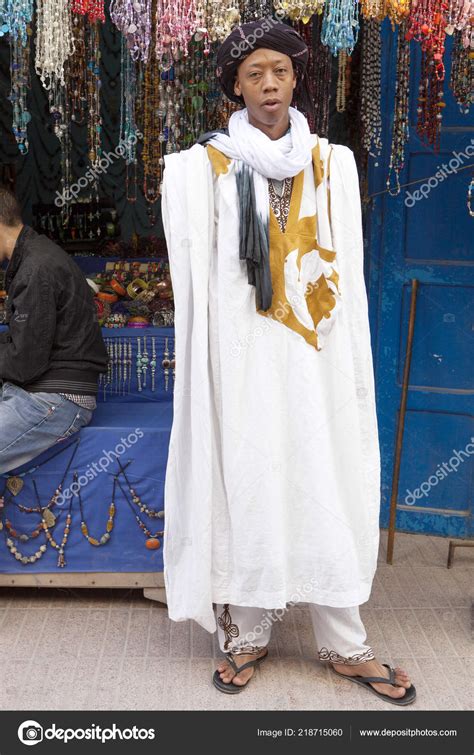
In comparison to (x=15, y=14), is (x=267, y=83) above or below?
below

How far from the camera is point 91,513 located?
144 inches

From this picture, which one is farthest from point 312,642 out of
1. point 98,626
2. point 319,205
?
point 319,205

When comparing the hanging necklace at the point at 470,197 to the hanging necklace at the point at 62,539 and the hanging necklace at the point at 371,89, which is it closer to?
the hanging necklace at the point at 371,89

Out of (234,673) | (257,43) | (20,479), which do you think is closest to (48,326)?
(20,479)

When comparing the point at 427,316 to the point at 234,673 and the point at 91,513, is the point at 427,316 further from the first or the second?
the point at 234,673

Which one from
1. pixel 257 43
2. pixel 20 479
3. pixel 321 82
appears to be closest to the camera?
pixel 257 43

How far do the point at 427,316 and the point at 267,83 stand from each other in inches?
68.7

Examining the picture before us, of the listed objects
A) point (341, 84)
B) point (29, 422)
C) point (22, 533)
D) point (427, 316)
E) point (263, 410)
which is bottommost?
point (22, 533)

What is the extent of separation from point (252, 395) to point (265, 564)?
549 millimetres

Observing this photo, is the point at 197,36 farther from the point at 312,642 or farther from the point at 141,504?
the point at 312,642

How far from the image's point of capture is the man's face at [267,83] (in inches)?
112

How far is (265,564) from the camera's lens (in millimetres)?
2955

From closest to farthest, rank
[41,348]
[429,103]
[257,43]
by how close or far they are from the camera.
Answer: [257,43] → [41,348] → [429,103]

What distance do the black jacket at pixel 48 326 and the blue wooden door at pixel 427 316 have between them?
145cm
